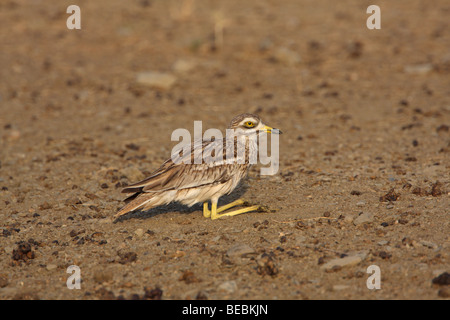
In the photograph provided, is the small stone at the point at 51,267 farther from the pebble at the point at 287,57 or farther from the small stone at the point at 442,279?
the pebble at the point at 287,57

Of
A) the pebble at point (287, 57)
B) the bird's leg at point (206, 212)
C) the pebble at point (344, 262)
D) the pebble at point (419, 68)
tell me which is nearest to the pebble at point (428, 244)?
the pebble at point (344, 262)

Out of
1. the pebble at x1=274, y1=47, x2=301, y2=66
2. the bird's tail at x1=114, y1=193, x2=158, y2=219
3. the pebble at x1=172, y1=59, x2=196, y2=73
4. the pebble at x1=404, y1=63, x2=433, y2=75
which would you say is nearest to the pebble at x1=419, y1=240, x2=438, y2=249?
the bird's tail at x1=114, y1=193, x2=158, y2=219

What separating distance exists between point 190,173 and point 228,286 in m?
1.83

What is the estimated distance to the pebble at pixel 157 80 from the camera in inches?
521

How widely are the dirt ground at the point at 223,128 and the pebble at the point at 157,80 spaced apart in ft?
0.41

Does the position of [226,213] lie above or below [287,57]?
below

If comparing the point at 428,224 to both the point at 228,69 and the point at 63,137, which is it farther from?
the point at 228,69

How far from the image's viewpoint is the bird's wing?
6.57m

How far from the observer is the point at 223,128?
10828 mm

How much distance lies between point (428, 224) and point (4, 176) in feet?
20.1

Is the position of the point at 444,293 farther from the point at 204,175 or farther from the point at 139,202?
the point at 139,202

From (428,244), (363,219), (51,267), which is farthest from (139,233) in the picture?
(428,244)

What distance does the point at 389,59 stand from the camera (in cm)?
1447
